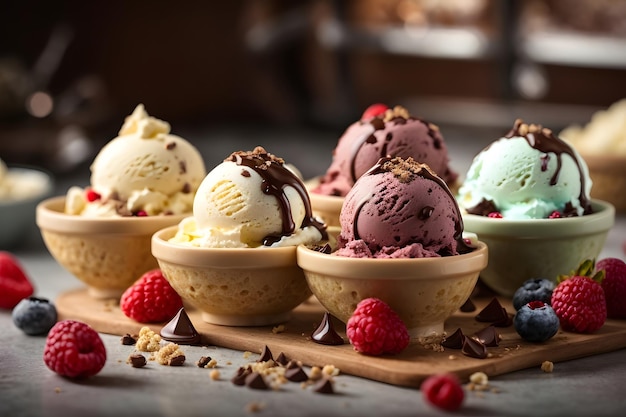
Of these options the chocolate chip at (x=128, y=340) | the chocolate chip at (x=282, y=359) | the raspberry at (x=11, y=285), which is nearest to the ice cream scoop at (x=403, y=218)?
the chocolate chip at (x=282, y=359)

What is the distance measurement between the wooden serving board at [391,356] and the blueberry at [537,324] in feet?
0.07

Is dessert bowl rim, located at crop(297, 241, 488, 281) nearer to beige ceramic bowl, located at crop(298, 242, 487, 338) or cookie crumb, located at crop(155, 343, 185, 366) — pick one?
beige ceramic bowl, located at crop(298, 242, 487, 338)

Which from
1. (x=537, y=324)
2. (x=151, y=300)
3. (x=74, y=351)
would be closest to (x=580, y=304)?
(x=537, y=324)

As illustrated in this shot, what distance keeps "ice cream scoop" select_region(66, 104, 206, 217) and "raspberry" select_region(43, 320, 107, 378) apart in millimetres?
695

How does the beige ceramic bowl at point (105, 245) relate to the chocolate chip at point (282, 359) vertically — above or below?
above

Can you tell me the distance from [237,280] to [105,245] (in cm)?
60

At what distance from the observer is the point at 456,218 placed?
106 inches

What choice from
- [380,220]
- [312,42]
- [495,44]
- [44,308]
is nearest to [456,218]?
[380,220]

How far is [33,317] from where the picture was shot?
3012 millimetres

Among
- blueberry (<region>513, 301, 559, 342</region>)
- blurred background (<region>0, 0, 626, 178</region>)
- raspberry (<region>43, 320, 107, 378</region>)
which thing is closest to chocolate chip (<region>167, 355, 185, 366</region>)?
raspberry (<region>43, 320, 107, 378</region>)

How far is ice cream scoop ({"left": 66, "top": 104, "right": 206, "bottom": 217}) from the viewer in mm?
3189

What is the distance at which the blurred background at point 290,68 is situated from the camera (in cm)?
593

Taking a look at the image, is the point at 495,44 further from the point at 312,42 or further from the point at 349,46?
the point at 312,42

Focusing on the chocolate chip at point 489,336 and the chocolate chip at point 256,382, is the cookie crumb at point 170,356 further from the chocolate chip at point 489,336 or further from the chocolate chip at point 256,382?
the chocolate chip at point 489,336
